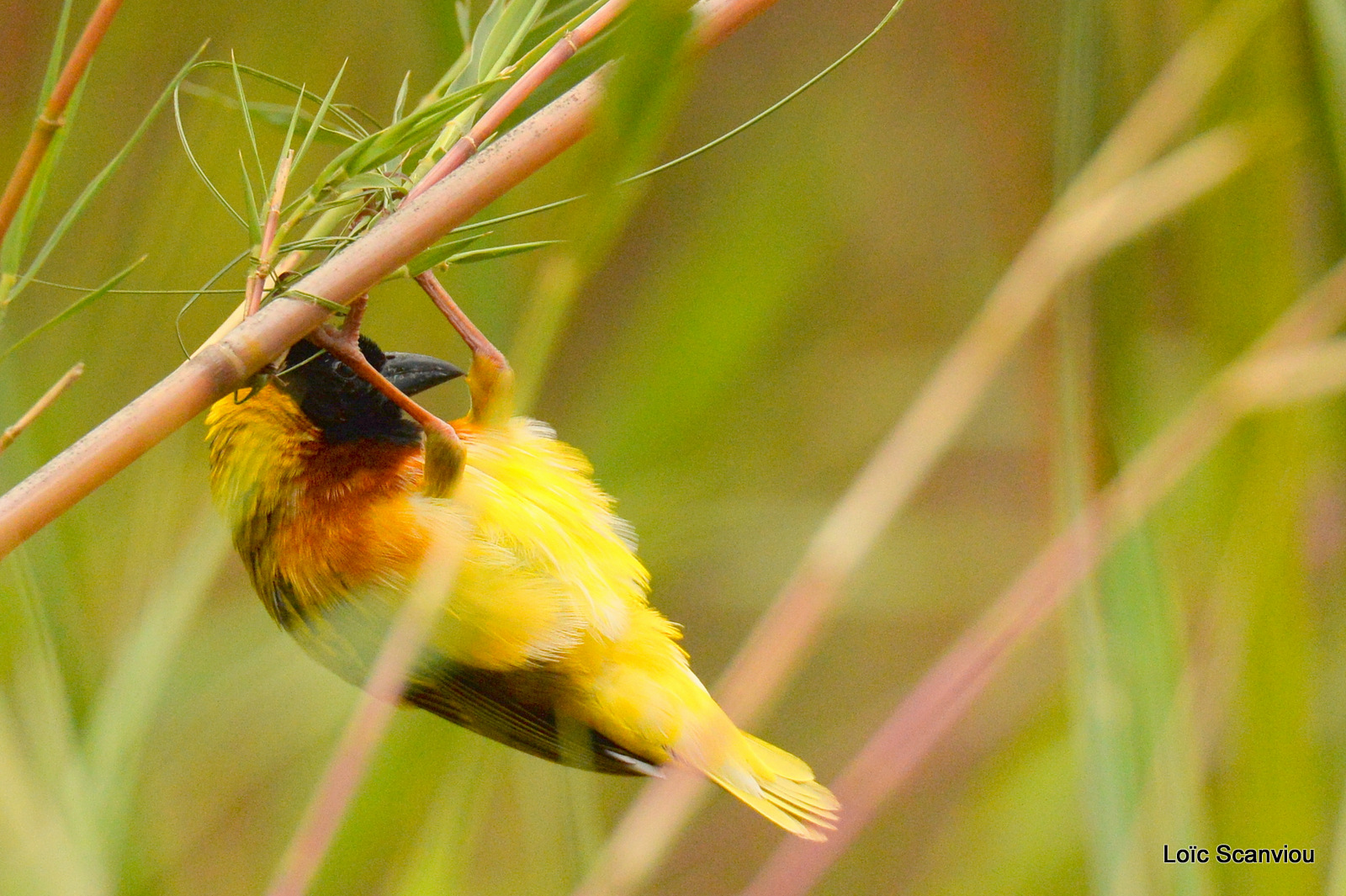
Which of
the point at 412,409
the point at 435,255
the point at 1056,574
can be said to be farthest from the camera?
the point at 412,409

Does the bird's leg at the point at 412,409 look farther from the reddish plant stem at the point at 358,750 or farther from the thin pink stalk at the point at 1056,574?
the thin pink stalk at the point at 1056,574

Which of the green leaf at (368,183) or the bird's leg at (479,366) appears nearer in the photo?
the green leaf at (368,183)

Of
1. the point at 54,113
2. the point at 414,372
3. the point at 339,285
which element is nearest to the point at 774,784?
the point at 414,372

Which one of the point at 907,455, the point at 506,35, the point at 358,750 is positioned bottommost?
the point at 358,750

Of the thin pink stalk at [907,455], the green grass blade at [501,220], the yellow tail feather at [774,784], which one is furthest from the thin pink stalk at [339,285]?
the yellow tail feather at [774,784]

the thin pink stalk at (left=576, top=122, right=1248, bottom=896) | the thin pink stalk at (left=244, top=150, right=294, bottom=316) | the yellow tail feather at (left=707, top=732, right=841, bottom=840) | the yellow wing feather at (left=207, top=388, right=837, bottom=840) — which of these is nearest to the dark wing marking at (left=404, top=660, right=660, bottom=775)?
the yellow wing feather at (left=207, top=388, right=837, bottom=840)

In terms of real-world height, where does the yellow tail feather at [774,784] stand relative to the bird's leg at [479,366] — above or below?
below

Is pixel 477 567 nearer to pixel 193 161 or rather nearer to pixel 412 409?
pixel 412 409

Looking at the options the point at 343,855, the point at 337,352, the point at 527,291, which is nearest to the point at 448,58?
the point at 527,291
